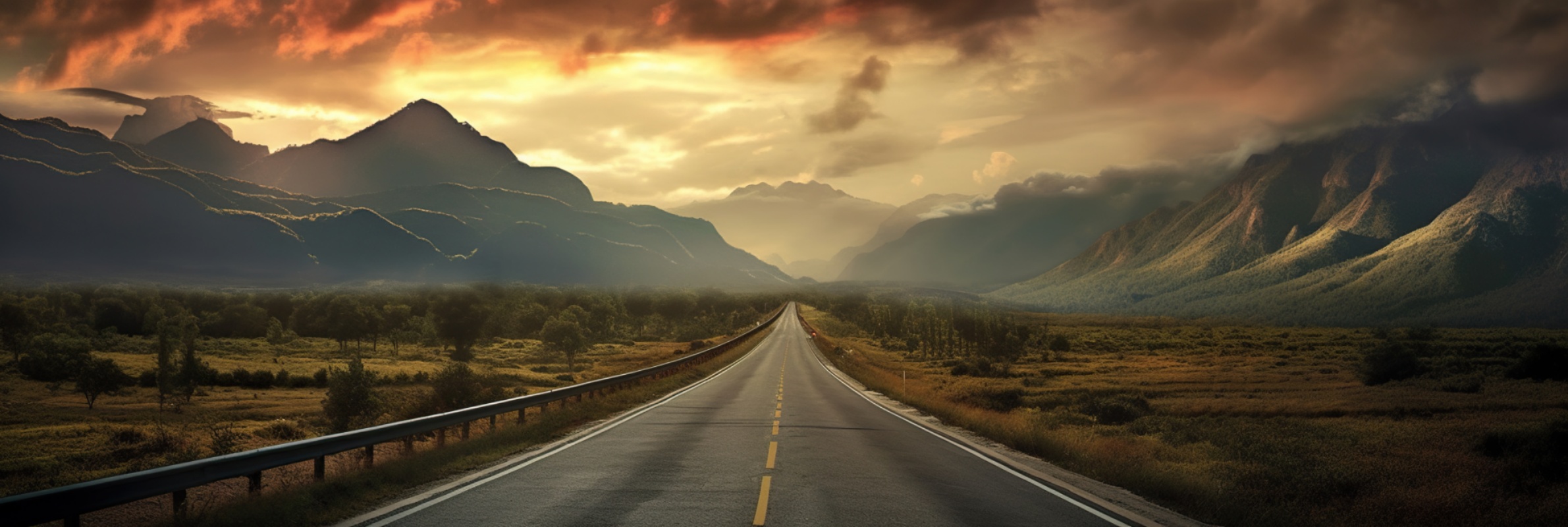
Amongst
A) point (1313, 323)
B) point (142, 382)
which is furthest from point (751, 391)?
point (1313, 323)

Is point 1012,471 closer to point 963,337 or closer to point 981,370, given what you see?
point 981,370

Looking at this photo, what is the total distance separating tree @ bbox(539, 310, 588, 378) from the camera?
6738cm

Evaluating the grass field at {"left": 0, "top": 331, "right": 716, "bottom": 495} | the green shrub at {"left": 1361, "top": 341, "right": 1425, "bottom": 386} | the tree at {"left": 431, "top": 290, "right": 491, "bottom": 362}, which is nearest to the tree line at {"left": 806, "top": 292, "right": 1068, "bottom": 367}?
the green shrub at {"left": 1361, "top": 341, "right": 1425, "bottom": 386}

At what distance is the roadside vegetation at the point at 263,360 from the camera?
1078 inches

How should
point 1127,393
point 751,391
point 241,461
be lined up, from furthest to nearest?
point 1127,393 < point 751,391 < point 241,461

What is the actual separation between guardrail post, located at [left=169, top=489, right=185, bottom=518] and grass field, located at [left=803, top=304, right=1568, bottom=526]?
12007mm

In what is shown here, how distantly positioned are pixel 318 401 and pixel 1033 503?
170 ft

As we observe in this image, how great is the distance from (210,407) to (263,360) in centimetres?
3034

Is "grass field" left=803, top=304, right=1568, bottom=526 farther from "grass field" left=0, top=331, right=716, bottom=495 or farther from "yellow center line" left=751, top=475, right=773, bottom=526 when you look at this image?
"grass field" left=0, top=331, right=716, bottom=495

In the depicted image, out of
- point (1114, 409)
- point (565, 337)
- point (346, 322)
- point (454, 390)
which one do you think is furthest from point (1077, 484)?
point (346, 322)

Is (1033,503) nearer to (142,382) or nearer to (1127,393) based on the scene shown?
(1127,393)

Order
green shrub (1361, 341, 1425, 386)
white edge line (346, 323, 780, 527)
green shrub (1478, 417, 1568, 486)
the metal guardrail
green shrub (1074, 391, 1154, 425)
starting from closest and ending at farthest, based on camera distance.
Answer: the metal guardrail, white edge line (346, 323, 780, 527), green shrub (1478, 417, 1568, 486), green shrub (1074, 391, 1154, 425), green shrub (1361, 341, 1425, 386)

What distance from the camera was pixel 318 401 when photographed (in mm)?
48281

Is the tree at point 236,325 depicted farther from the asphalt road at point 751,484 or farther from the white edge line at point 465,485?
the asphalt road at point 751,484
